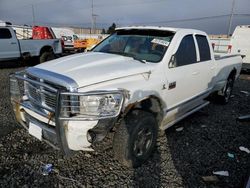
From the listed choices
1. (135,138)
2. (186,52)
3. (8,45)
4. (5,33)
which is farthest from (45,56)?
(135,138)

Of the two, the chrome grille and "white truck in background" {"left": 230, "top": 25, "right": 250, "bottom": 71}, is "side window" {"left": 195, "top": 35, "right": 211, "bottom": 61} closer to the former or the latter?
the chrome grille

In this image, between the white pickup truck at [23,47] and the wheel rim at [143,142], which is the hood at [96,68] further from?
the white pickup truck at [23,47]

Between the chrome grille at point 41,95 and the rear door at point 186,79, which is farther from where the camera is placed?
the rear door at point 186,79

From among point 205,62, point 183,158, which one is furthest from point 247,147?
point 205,62

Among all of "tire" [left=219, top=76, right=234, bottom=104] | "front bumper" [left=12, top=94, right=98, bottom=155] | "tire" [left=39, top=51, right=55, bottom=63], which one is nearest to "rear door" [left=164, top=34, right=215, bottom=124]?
"front bumper" [left=12, top=94, right=98, bottom=155]

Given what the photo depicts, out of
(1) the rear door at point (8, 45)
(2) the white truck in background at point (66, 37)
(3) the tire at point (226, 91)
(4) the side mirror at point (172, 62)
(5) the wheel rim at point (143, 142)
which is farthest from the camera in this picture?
(2) the white truck in background at point (66, 37)

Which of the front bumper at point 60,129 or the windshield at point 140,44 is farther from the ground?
the windshield at point 140,44

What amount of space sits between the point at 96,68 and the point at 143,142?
46.8 inches

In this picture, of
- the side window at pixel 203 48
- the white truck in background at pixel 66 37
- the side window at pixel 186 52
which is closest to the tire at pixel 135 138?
the side window at pixel 186 52

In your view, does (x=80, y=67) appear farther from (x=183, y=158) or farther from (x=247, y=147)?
(x=247, y=147)

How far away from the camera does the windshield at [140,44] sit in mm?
3674

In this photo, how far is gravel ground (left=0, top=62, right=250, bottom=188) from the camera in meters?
2.96

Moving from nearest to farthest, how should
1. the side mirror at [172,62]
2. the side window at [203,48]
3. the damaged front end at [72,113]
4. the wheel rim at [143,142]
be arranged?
1. the damaged front end at [72,113]
2. the wheel rim at [143,142]
3. the side mirror at [172,62]
4. the side window at [203,48]

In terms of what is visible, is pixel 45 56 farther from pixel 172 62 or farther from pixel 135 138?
pixel 135 138
